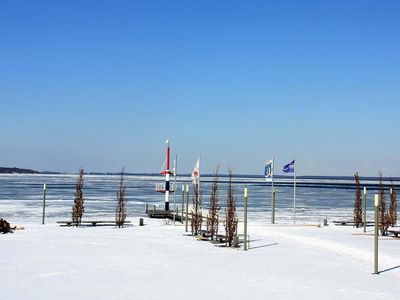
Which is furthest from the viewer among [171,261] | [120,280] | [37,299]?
[171,261]

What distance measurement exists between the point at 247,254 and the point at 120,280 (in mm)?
6147

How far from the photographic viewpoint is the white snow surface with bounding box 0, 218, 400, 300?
36.2 ft

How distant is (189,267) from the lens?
14.4 meters

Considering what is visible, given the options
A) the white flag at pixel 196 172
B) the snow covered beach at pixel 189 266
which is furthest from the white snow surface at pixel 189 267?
the white flag at pixel 196 172

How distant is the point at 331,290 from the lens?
37.4ft

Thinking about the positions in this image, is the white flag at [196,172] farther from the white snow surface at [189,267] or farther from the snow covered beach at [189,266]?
the white snow surface at [189,267]

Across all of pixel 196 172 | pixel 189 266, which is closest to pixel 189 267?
pixel 189 266

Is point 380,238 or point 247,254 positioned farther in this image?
point 380,238

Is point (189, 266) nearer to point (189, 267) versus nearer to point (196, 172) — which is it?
point (189, 267)

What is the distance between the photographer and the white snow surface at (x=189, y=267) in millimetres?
11047

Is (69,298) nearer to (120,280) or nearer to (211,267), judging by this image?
(120,280)

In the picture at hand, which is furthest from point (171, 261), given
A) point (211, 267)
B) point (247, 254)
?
point (247, 254)

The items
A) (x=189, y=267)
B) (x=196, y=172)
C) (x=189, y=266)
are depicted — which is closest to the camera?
(x=189, y=267)

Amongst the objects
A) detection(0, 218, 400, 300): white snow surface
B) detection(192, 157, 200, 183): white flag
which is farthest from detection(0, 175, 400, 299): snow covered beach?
detection(192, 157, 200, 183): white flag
